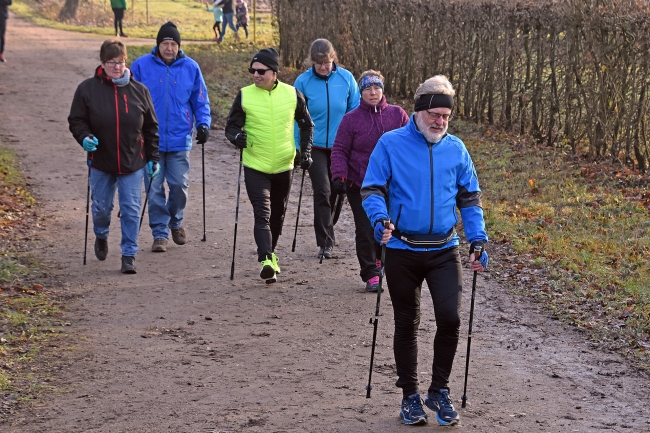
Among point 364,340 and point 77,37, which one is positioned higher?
point 77,37

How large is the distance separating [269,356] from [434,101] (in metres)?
2.43

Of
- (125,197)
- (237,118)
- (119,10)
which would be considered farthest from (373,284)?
(119,10)

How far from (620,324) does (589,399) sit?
1.78 metres

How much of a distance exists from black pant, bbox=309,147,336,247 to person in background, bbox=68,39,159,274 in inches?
61.8

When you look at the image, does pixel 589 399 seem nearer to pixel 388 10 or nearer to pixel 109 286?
pixel 109 286

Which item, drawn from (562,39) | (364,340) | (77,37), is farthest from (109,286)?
(77,37)

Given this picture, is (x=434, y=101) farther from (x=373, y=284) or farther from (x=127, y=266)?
(x=127, y=266)

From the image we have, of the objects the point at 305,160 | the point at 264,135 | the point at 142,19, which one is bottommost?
the point at 305,160

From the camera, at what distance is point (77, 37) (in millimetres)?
30859

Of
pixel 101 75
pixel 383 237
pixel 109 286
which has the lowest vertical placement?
pixel 109 286

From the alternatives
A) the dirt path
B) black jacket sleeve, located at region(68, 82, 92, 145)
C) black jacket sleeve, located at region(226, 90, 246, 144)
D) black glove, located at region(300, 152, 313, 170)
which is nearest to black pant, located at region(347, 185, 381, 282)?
the dirt path

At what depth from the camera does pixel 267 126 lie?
9.23 metres

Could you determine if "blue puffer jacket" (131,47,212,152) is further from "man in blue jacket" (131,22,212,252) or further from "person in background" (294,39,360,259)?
"person in background" (294,39,360,259)

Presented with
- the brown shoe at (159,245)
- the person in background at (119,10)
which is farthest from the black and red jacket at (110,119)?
the person in background at (119,10)
